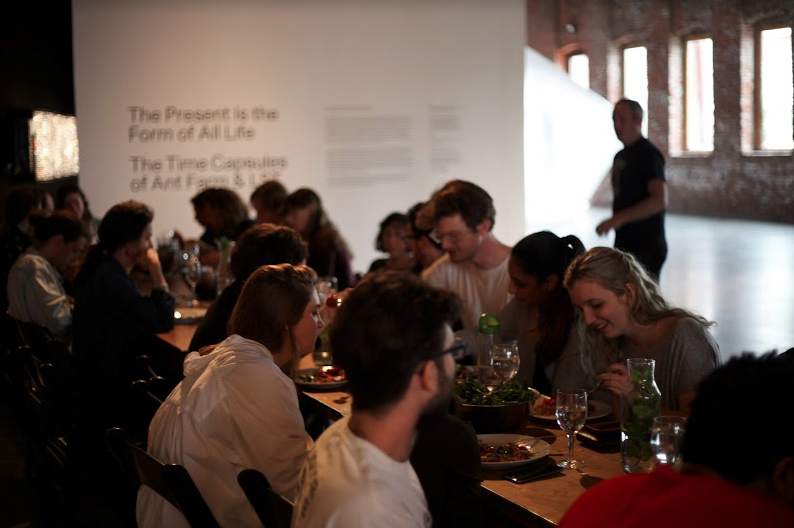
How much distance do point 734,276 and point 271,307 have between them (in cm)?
1047

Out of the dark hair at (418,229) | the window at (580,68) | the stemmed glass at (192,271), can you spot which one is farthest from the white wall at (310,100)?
the window at (580,68)

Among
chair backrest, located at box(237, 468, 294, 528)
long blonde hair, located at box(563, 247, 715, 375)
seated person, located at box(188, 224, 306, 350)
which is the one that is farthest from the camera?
seated person, located at box(188, 224, 306, 350)

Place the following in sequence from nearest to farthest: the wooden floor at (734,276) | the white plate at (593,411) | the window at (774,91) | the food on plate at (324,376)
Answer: the white plate at (593,411) < the food on plate at (324,376) < the wooden floor at (734,276) < the window at (774,91)

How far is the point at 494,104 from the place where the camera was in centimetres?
991

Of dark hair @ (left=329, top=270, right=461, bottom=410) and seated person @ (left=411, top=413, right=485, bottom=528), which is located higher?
dark hair @ (left=329, top=270, right=461, bottom=410)

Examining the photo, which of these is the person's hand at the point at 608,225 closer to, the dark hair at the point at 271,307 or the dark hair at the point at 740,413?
the dark hair at the point at 271,307

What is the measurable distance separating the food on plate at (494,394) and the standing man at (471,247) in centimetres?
148

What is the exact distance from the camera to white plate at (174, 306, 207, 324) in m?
5.29

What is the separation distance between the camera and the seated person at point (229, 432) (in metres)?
2.57

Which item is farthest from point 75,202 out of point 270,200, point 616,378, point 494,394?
point 616,378

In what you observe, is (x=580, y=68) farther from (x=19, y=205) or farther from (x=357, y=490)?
(x=357, y=490)

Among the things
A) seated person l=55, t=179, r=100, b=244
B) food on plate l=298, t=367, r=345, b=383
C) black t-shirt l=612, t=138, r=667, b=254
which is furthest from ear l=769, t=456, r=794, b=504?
seated person l=55, t=179, r=100, b=244

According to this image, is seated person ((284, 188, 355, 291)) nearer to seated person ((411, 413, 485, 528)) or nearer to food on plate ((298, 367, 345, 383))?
food on plate ((298, 367, 345, 383))

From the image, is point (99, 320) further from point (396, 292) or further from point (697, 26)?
point (697, 26)
